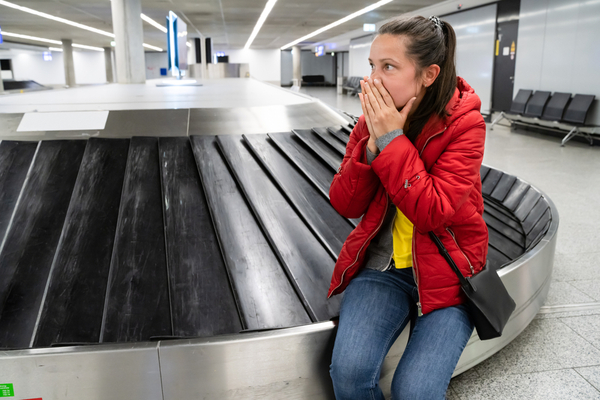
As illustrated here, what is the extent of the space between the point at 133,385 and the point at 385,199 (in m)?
1.28

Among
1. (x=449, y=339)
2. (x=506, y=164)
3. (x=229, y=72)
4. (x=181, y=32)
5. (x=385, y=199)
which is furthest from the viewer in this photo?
(x=229, y=72)

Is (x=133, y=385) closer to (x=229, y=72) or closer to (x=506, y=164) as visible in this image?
(x=506, y=164)

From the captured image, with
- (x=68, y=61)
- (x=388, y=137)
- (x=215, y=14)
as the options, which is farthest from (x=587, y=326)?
(x=68, y=61)

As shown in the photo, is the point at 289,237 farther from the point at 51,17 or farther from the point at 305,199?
the point at 51,17

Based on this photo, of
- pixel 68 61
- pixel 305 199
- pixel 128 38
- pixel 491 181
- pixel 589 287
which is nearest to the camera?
pixel 305 199

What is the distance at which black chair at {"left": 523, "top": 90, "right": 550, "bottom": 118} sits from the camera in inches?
453

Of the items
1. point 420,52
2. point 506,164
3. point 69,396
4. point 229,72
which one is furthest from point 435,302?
point 229,72

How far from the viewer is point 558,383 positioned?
237 centimetres

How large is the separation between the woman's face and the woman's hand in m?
0.03

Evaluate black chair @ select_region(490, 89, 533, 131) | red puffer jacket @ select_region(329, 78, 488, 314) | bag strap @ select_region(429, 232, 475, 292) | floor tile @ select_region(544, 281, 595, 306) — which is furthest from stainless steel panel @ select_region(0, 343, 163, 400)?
black chair @ select_region(490, 89, 533, 131)

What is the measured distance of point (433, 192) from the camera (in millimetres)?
1558

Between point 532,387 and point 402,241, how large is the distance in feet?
3.96

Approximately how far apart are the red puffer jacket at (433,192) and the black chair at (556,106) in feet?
34.4

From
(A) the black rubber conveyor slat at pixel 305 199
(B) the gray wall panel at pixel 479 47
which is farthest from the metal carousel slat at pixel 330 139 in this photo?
(B) the gray wall panel at pixel 479 47
